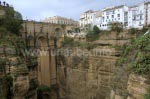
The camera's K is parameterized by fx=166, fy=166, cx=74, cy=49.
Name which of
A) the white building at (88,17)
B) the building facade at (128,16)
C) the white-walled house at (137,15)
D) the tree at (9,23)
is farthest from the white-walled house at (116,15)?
the tree at (9,23)

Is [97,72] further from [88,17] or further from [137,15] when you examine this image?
[88,17]

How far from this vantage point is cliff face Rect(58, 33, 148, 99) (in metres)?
13.5

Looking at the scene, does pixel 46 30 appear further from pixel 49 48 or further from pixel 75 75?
pixel 75 75

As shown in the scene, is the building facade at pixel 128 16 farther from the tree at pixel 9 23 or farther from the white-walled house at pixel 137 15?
the tree at pixel 9 23

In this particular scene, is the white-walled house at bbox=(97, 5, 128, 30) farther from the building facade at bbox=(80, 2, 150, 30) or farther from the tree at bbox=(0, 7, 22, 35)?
the tree at bbox=(0, 7, 22, 35)

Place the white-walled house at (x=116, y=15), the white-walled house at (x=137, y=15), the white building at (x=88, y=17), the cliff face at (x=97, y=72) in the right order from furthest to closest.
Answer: the white building at (x=88, y=17)
the white-walled house at (x=116, y=15)
the white-walled house at (x=137, y=15)
the cliff face at (x=97, y=72)

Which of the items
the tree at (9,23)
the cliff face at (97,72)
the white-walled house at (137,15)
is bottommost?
the cliff face at (97,72)

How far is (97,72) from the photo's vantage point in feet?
47.9

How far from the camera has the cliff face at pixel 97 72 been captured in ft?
44.2

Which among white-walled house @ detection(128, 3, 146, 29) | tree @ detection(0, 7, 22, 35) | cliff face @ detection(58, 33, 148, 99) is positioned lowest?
cliff face @ detection(58, 33, 148, 99)

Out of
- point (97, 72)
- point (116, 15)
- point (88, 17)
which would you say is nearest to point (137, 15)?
point (116, 15)

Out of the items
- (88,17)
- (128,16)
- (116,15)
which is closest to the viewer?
(128,16)

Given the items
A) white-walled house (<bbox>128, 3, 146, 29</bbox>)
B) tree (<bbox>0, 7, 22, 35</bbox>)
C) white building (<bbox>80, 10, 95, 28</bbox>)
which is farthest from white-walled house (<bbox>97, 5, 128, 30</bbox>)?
tree (<bbox>0, 7, 22, 35</bbox>)

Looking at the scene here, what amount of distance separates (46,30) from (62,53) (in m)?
5.02
